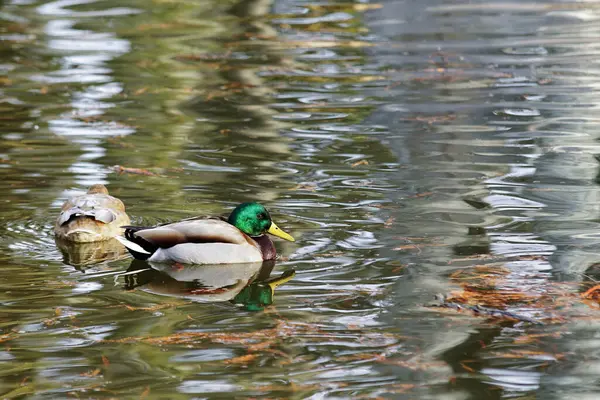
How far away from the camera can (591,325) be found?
23.5 feet

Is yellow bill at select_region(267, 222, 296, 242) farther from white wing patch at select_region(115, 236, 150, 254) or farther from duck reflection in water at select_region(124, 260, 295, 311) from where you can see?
white wing patch at select_region(115, 236, 150, 254)

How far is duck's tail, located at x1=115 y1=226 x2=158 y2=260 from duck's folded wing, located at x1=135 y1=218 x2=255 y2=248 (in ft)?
0.15

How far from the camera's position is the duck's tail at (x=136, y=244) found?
9047 mm

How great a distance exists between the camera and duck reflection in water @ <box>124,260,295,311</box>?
26.8 ft

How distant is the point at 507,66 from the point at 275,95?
347cm

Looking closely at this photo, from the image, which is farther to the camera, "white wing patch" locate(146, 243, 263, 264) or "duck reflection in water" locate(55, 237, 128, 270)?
"duck reflection in water" locate(55, 237, 128, 270)

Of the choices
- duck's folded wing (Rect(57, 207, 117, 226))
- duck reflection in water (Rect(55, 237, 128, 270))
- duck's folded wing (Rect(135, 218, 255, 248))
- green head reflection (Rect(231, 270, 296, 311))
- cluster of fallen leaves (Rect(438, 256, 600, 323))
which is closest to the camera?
cluster of fallen leaves (Rect(438, 256, 600, 323))

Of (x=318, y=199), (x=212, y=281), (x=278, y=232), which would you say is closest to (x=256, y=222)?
(x=278, y=232)

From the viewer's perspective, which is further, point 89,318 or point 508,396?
point 89,318

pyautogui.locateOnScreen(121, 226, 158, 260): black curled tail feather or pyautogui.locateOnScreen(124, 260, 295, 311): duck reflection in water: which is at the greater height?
pyautogui.locateOnScreen(121, 226, 158, 260): black curled tail feather

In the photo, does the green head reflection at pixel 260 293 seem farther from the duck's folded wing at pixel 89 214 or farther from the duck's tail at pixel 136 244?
the duck's folded wing at pixel 89 214

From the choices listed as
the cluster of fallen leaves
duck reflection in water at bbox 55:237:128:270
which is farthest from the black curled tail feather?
the cluster of fallen leaves

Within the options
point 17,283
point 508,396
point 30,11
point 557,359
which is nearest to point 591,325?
point 557,359

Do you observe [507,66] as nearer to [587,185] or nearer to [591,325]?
[587,185]
